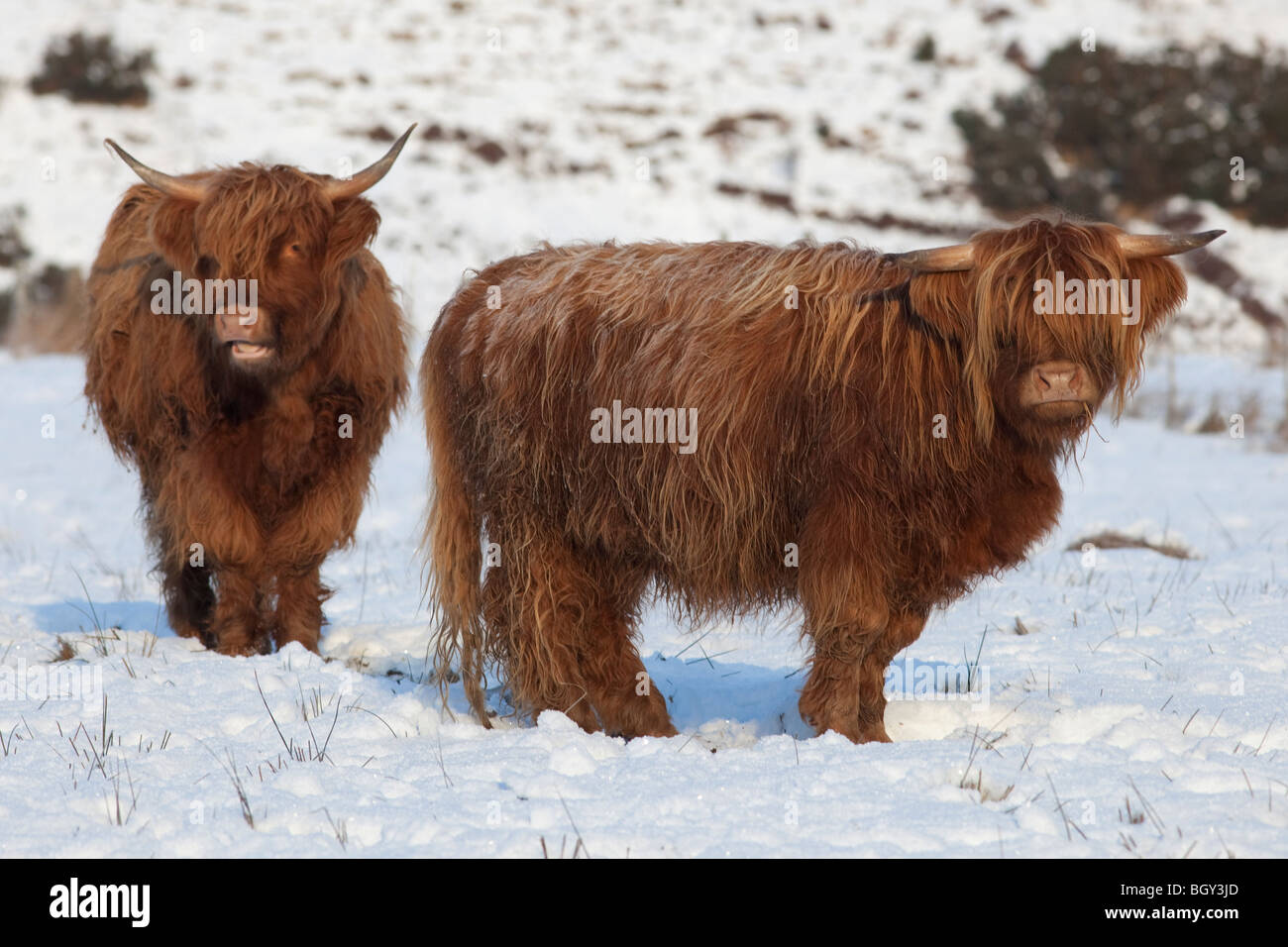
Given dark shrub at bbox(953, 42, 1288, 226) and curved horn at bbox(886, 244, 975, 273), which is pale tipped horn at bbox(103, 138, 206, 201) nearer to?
curved horn at bbox(886, 244, 975, 273)

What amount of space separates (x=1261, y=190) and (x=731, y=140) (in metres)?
7.92

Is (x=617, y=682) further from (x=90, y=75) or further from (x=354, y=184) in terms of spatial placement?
(x=90, y=75)

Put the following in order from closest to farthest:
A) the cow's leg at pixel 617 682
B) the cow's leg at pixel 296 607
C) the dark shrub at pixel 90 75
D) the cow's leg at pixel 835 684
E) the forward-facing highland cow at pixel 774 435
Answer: the forward-facing highland cow at pixel 774 435 → the cow's leg at pixel 835 684 → the cow's leg at pixel 617 682 → the cow's leg at pixel 296 607 → the dark shrub at pixel 90 75

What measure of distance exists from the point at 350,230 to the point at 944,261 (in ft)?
7.07

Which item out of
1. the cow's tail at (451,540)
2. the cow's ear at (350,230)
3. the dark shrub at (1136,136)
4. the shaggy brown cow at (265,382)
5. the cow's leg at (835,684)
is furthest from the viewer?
the dark shrub at (1136,136)

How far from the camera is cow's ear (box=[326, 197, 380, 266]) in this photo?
458 cm

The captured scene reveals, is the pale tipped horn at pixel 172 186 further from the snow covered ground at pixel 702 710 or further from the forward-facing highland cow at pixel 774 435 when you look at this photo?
the snow covered ground at pixel 702 710

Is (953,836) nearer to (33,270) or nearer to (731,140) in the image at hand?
(33,270)

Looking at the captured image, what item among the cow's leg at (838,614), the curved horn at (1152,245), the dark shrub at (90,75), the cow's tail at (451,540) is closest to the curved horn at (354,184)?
the cow's tail at (451,540)

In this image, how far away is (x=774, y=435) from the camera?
134 inches

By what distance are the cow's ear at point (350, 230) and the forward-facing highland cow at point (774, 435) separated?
81cm

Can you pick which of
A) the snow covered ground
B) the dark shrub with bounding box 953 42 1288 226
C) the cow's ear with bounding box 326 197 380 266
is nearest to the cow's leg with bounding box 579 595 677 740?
the snow covered ground

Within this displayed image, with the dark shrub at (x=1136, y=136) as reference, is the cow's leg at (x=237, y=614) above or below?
below

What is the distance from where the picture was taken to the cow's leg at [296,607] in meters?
4.69
